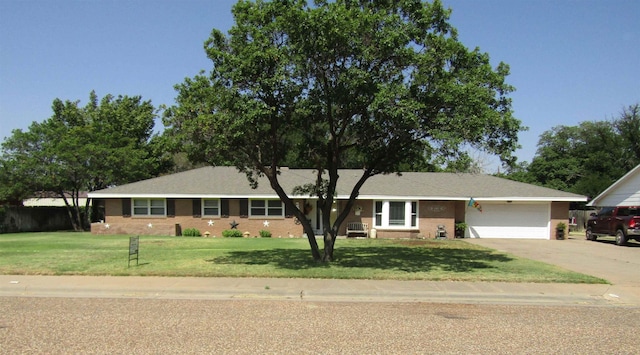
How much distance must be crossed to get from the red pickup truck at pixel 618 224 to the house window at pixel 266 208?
56.6ft

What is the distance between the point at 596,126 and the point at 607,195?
30.0 metres

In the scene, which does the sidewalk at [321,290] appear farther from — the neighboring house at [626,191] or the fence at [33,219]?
the fence at [33,219]

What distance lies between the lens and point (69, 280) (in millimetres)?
11570

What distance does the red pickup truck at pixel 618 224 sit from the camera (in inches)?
920

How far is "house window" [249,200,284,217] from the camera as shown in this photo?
2792 centimetres

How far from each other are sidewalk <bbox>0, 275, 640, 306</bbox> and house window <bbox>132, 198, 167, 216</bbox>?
16.6 metres

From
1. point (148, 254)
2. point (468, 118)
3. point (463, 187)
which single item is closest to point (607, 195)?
point (463, 187)

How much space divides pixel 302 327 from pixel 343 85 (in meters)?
6.69

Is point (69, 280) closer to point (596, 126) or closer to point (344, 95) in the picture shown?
point (344, 95)

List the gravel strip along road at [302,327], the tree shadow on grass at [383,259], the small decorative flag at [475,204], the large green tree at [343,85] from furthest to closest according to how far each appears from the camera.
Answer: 1. the small decorative flag at [475,204]
2. the tree shadow on grass at [383,259]
3. the large green tree at [343,85]
4. the gravel strip along road at [302,327]

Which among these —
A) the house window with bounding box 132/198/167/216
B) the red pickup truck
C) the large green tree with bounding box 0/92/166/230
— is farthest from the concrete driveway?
the large green tree with bounding box 0/92/166/230

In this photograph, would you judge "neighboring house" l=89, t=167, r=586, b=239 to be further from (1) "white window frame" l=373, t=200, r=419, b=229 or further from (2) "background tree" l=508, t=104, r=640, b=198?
(2) "background tree" l=508, t=104, r=640, b=198

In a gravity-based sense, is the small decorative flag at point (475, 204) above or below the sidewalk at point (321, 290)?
above

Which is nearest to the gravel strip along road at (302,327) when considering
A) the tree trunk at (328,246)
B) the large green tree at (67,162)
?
the tree trunk at (328,246)
